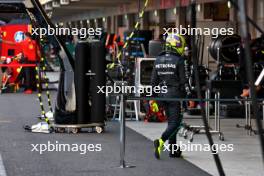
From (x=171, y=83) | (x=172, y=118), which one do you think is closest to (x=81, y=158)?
(x=172, y=118)

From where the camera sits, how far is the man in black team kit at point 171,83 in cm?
1272

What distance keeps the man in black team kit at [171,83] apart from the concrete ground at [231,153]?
51cm

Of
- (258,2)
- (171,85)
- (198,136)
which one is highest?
(258,2)

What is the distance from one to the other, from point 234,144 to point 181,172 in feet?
12.8

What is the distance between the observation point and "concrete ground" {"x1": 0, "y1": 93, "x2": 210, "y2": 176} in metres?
11.4

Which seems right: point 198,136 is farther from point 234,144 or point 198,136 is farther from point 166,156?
point 166,156

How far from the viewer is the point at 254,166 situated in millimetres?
12172

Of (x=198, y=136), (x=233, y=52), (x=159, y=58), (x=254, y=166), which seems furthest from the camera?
(x=233, y=52)

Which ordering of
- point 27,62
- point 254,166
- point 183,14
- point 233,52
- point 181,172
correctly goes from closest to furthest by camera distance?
point 181,172 → point 254,166 → point 233,52 → point 27,62 → point 183,14

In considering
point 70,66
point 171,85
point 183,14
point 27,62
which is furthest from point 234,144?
point 183,14

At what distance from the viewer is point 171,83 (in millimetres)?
12844

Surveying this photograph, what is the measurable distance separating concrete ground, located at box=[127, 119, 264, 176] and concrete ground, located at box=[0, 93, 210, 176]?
0.94 feet

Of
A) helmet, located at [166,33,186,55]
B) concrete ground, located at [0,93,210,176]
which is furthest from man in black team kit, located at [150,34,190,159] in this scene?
concrete ground, located at [0,93,210,176]

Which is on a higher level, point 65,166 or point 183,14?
point 183,14
